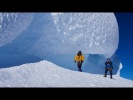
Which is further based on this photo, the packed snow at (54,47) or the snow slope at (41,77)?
the packed snow at (54,47)

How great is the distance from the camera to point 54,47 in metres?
17.3

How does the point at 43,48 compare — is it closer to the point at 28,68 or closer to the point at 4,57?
the point at 4,57

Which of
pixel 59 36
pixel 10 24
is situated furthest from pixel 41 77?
pixel 59 36

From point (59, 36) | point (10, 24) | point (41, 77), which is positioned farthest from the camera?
point (59, 36)

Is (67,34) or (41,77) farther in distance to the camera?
(67,34)

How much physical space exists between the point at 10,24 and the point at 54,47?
5.26 m

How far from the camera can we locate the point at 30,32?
16000 mm

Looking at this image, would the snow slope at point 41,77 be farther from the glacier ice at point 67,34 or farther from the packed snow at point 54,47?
the glacier ice at point 67,34

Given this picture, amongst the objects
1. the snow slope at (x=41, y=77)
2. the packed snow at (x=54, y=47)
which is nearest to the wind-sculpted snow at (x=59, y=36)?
the packed snow at (x=54, y=47)

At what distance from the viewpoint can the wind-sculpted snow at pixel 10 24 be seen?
1223 centimetres

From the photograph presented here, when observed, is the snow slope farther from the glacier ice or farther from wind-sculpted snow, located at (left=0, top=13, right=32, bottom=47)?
the glacier ice

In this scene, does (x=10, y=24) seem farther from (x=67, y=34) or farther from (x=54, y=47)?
(x=67, y=34)

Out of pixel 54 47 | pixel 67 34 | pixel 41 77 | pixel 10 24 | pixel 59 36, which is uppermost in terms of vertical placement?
pixel 10 24

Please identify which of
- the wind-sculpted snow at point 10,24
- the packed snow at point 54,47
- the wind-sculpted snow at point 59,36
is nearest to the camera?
the packed snow at point 54,47
